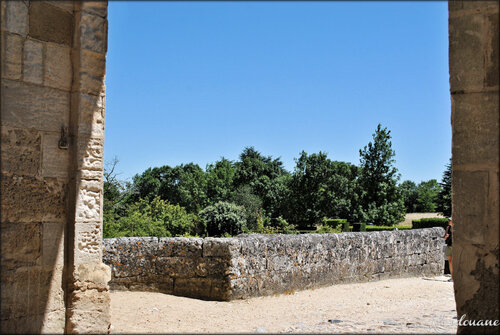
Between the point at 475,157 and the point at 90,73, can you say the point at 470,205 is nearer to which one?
the point at 475,157

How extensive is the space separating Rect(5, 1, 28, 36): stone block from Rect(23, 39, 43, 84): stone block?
0.11m

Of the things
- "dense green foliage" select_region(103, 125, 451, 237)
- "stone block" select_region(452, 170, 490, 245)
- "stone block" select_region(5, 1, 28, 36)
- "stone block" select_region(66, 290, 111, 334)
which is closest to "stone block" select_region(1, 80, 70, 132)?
"stone block" select_region(5, 1, 28, 36)

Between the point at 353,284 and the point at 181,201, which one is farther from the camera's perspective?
the point at 181,201

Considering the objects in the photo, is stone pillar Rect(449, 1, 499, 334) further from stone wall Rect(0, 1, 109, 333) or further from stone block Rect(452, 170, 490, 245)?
stone wall Rect(0, 1, 109, 333)

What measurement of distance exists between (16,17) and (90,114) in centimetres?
97

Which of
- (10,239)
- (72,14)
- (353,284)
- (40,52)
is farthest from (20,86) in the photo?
(353,284)

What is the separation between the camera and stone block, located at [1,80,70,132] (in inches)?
151

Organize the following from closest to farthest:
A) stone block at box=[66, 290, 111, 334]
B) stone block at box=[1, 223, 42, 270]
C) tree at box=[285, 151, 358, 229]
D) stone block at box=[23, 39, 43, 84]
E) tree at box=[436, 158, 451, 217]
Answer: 1. stone block at box=[1, 223, 42, 270]
2. stone block at box=[23, 39, 43, 84]
3. stone block at box=[66, 290, 111, 334]
4. tree at box=[436, 158, 451, 217]
5. tree at box=[285, 151, 358, 229]

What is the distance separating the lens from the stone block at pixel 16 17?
12.6ft

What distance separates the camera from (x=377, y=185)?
37.9 m

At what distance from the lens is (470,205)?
369cm

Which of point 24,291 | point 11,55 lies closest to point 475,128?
point 11,55

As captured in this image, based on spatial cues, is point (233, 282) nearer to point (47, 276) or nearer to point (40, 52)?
point (47, 276)

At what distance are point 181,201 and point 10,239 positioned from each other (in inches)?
1445
